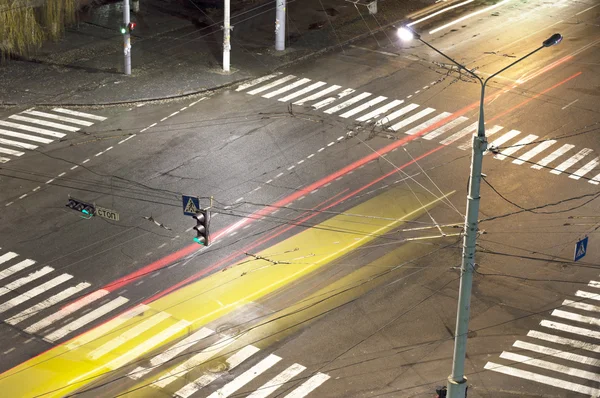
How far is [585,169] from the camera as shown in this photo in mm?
37375

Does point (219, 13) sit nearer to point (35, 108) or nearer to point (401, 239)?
point (35, 108)

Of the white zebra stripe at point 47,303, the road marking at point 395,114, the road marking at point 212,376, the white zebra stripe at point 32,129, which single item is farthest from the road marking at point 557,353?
the white zebra stripe at point 32,129

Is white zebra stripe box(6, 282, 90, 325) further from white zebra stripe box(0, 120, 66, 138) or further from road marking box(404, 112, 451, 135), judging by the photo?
road marking box(404, 112, 451, 135)

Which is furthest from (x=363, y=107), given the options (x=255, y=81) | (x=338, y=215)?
(x=338, y=215)

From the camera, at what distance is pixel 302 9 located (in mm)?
52219

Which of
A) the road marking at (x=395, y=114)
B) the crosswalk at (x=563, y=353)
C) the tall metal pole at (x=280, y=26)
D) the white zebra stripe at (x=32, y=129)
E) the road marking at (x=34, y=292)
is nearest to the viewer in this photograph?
the crosswalk at (x=563, y=353)

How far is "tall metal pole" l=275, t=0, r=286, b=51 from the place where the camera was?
4612cm

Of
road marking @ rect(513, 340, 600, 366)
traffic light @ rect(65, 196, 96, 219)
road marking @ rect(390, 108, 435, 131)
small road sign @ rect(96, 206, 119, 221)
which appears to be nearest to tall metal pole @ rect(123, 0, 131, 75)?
road marking @ rect(390, 108, 435, 131)

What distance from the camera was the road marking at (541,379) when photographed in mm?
26234

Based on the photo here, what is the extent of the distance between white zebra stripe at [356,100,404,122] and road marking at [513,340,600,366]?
14715 millimetres

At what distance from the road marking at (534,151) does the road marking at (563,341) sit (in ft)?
34.8

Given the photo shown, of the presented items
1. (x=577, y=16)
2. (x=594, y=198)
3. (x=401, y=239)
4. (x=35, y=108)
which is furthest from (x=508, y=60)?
(x=35, y=108)

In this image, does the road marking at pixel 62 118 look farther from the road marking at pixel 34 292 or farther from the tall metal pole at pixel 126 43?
the road marking at pixel 34 292

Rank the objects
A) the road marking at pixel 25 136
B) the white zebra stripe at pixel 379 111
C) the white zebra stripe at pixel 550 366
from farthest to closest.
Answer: the white zebra stripe at pixel 379 111, the road marking at pixel 25 136, the white zebra stripe at pixel 550 366
